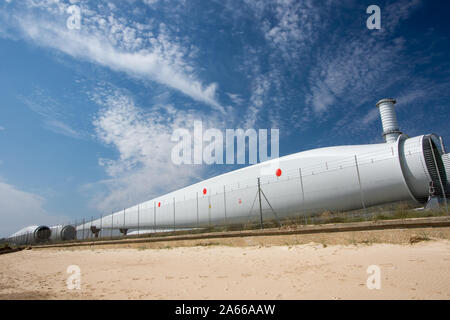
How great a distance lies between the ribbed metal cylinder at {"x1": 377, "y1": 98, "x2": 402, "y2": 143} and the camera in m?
23.3

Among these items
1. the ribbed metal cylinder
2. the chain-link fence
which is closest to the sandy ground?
the chain-link fence


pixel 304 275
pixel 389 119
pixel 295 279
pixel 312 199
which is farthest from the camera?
pixel 389 119

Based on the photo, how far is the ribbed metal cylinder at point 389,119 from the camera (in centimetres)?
2330

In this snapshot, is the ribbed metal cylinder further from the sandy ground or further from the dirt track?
the sandy ground

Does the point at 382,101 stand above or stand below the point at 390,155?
above

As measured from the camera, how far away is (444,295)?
422 cm

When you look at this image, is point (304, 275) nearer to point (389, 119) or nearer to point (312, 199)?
point (312, 199)

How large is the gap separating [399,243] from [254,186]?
55.4 ft

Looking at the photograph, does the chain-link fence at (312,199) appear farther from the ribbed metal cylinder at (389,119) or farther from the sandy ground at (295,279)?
the sandy ground at (295,279)

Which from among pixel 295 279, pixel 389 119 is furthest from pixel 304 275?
pixel 389 119

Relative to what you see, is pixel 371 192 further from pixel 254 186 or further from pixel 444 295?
pixel 444 295

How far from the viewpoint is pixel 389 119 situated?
24.0m

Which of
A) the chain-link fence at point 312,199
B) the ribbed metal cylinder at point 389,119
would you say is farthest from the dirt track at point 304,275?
the ribbed metal cylinder at point 389,119
